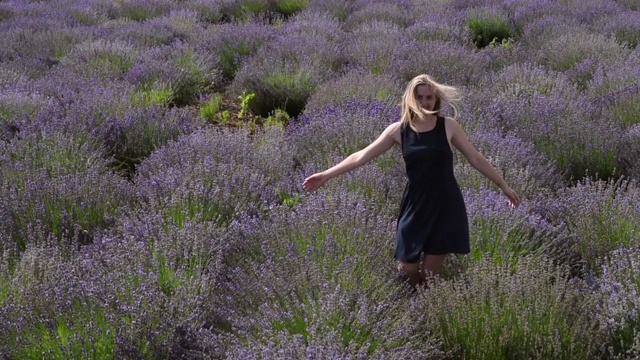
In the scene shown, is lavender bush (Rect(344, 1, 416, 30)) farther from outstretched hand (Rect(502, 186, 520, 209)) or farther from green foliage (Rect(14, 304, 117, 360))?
green foliage (Rect(14, 304, 117, 360))

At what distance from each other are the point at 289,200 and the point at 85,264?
3.99ft

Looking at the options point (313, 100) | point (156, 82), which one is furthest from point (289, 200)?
point (156, 82)

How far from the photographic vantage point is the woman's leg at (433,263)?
2920mm

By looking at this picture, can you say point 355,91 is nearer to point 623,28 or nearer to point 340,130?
point 340,130

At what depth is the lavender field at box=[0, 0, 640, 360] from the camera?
2.49 metres

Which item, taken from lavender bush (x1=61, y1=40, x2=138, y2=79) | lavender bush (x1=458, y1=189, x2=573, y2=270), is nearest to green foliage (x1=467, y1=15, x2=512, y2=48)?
lavender bush (x1=61, y1=40, x2=138, y2=79)

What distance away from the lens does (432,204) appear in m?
2.90

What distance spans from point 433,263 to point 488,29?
6.48 meters

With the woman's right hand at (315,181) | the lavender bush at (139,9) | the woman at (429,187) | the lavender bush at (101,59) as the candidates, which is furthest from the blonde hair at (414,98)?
the lavender bush at (139,9)

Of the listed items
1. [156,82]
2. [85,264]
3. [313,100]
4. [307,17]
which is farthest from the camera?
[307,17]

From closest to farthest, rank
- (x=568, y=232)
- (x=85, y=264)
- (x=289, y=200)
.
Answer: (x=85, y=264), (x=568, y=232), (x=289, y=200)

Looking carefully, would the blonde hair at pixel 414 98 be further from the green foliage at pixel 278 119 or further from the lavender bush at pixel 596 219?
the green foliage at pixel 278 119

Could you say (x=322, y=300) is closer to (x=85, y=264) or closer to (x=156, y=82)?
(x=85, y=264)

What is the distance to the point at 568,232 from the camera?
3.42m
